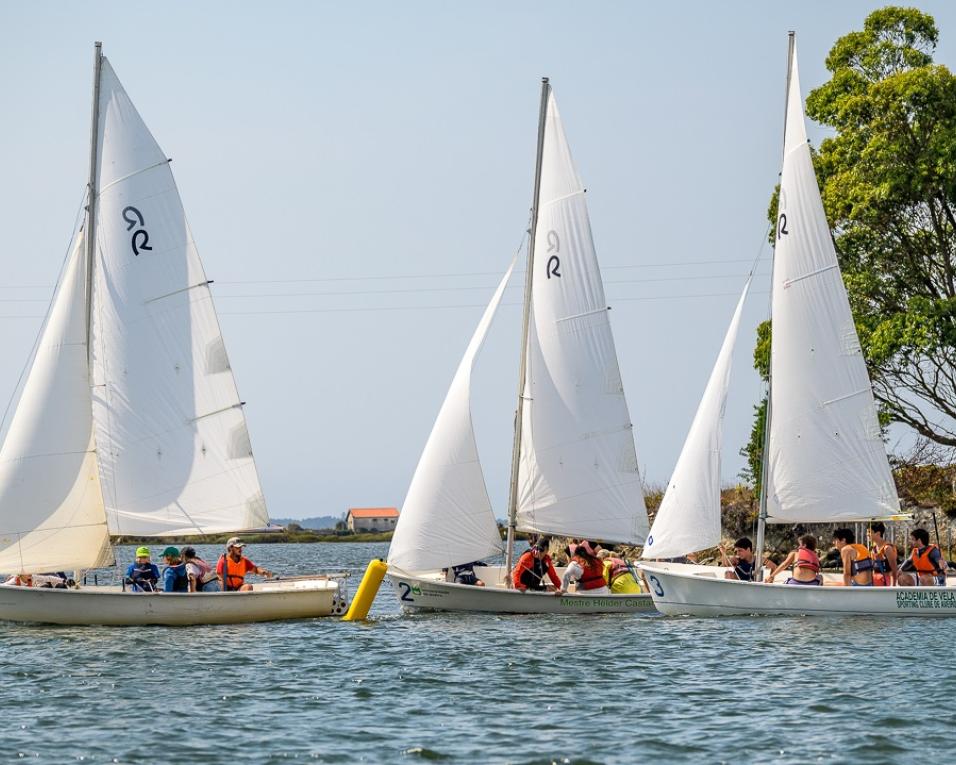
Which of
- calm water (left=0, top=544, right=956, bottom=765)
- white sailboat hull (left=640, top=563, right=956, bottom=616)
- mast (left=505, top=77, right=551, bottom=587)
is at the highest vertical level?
mast (left=505, top=77, right=551, bottom=587)

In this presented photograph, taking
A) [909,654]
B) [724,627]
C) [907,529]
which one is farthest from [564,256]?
[907,529]

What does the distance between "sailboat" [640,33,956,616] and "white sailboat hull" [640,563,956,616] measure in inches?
20.7

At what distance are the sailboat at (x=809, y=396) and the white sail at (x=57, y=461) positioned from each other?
1030cm

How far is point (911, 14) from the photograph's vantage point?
40219mm

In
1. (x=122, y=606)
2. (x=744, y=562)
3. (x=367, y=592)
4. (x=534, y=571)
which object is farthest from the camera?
(x=534, y=571)

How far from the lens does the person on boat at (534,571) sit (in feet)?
91.1

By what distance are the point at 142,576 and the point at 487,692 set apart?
9126 mm

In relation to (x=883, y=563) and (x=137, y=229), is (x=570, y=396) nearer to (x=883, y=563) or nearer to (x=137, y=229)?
(x=883, y=563)

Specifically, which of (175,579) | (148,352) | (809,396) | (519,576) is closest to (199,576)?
(175,579)

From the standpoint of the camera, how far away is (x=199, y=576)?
25.8 metres

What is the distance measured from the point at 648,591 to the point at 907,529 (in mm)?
13581

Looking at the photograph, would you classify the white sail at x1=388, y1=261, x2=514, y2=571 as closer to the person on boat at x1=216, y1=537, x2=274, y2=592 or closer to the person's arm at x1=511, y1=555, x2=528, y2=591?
the person's arm at x1=511, y1=555, x2=528, y2=591

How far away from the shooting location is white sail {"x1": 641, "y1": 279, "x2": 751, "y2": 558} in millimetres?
27844

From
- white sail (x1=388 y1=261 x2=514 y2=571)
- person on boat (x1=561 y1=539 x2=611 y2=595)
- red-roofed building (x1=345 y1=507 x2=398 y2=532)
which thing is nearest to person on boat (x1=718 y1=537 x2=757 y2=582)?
person on boat (x1=561 y1=539 x2=611 y2=595)
